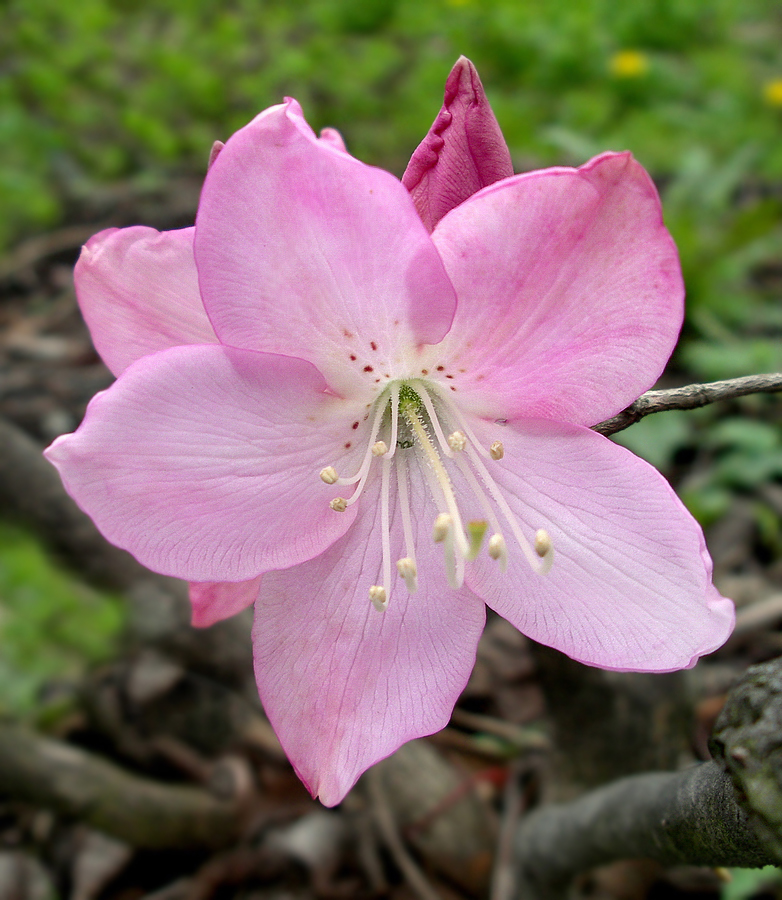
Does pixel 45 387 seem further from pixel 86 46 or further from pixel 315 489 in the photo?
pixel 86 46

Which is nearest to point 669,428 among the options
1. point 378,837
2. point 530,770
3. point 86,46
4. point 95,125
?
point 530,770

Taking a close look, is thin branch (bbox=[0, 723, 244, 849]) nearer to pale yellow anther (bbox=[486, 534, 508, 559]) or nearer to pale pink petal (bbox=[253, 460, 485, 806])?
pale pink petal (bbox=[253, 460, 485, 806])

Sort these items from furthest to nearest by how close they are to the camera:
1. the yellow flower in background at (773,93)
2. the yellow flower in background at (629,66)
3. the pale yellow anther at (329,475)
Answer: the yellow flower in background at (629,66)
the yellow flower in background at (773,93)
the pale yellow anther at (329,475)

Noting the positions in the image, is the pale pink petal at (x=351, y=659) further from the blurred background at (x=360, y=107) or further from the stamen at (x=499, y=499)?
the blurred background at (x=360, y=107)

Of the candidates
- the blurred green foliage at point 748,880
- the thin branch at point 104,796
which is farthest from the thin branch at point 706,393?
the thin branch at point 104,796

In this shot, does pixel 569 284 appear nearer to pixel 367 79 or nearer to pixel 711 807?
pixel 711 807

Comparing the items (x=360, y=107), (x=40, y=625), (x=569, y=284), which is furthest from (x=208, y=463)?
(x=360, y=107)

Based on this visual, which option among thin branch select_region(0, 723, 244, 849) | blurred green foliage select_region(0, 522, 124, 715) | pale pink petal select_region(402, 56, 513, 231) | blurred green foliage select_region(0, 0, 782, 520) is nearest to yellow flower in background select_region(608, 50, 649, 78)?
blurred green foliage select_region(0, 0, 782, 520)
